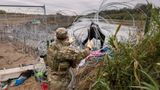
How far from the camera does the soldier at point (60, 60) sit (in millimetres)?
3607

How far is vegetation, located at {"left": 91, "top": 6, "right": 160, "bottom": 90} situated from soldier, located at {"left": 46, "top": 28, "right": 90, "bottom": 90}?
1.31 meters

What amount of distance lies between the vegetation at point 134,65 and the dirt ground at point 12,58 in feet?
25.4

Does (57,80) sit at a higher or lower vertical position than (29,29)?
higher

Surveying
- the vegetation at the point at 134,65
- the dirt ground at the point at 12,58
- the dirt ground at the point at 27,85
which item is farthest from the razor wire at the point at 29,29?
the vegetation at the point at 134,65

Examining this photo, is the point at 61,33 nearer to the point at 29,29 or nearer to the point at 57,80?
the point at 57,80

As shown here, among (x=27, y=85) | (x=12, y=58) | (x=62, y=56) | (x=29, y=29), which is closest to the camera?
(x=62, y=56)

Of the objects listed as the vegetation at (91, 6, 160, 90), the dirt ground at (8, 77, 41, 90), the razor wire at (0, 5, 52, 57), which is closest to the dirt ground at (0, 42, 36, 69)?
the razor wire at (0, 5, 52, 57)

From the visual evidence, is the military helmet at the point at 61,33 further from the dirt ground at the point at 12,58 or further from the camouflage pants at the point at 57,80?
the dirt ground at the point at 12,58

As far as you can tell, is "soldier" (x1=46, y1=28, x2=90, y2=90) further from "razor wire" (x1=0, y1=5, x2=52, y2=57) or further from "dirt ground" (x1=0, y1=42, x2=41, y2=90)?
"razor wire" (x1=0, y1=5, x2=52, y2=57)

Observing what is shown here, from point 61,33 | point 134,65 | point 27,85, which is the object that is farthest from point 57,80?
point 27,85

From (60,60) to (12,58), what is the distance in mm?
9018

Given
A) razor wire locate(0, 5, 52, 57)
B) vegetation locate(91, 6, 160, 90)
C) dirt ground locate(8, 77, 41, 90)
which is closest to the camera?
vegetation locate(91, 6, 160, 90)

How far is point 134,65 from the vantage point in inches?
82.6

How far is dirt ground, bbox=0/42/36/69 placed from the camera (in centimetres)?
1090
